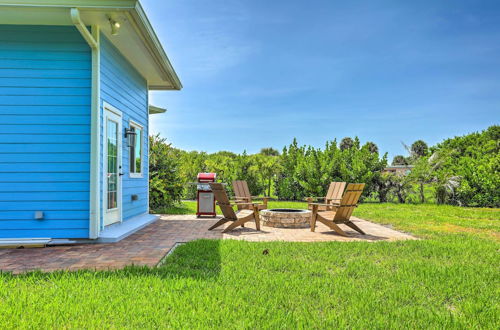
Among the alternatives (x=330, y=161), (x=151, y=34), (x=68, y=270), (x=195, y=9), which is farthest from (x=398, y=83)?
(x=68, y=270)


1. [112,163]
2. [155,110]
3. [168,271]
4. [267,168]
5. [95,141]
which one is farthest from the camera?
[267,168]

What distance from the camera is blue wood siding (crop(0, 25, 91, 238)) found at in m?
5.10

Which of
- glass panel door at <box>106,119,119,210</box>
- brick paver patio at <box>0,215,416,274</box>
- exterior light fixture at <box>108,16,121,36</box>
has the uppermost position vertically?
exterior light fixture at <box>108,16,121,36</box>

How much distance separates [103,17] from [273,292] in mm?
4468

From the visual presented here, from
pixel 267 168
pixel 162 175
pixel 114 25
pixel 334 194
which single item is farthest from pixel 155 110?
pixel 267 168

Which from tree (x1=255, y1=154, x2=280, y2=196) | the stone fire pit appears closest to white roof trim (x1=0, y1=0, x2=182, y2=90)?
the stone fire pit

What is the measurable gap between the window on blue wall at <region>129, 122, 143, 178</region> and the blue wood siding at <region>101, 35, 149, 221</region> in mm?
138

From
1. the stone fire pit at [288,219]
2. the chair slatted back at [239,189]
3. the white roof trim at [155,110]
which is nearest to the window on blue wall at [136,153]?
the white roof trim at [155,110]

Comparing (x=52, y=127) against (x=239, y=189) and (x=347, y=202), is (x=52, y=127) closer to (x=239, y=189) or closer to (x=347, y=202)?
(x=239, y=189)

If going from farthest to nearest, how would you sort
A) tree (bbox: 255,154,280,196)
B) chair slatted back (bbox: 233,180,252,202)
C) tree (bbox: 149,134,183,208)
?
tree (bbox: 255,154,280,196) → tree (bbox: 149,134,183,208) → chair slatted back (bbox: 233,180,252,202)

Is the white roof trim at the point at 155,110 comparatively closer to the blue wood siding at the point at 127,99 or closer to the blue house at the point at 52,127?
the blue wood siding at the point at 127,99

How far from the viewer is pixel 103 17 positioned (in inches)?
194

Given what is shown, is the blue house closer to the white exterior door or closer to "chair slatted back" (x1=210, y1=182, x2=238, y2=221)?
the white exterior door

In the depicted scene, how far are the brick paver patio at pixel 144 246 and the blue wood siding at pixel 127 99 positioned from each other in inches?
32.8
